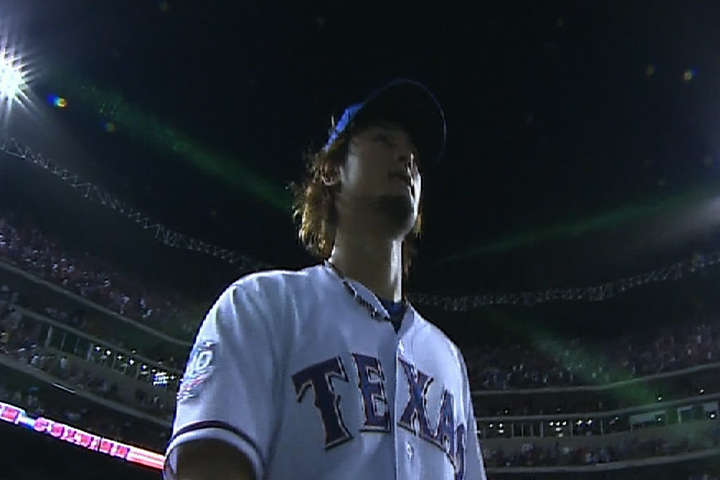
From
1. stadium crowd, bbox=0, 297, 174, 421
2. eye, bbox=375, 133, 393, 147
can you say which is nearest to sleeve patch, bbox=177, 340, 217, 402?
eye, bbox=375, 133, 393, 147

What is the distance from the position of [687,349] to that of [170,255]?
645 inches

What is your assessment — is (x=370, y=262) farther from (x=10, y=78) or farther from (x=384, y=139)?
(x=10, y=78)

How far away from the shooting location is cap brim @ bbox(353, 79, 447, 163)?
75.3 inches

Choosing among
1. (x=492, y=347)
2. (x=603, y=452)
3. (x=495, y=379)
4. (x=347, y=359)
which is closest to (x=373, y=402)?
(x=347, y=359)

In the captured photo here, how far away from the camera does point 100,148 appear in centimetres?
2333

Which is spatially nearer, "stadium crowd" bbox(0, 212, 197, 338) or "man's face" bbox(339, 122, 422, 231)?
"man's face" bbox(339, 122, 422, 231)

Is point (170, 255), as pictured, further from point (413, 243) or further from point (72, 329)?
point (413, 243)

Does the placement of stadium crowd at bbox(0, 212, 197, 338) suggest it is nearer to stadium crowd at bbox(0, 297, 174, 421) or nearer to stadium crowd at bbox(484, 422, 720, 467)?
stadium crowd at bbox(0, 297, 174, 421)

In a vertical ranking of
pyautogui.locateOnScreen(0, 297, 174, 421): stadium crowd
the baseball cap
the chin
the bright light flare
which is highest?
the bright light flare

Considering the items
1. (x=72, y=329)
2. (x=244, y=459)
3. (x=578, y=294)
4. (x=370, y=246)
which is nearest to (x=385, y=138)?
(x=370, y=246)

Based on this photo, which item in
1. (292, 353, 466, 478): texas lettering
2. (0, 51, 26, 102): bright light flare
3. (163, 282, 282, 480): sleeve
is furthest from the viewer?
(0, 51, 26, 102): bright light flare

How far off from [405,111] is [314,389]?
0.75m

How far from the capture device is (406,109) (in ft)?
6.30

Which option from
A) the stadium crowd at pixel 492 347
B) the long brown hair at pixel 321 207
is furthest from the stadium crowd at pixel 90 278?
the long brown hair at pixel 321 207
